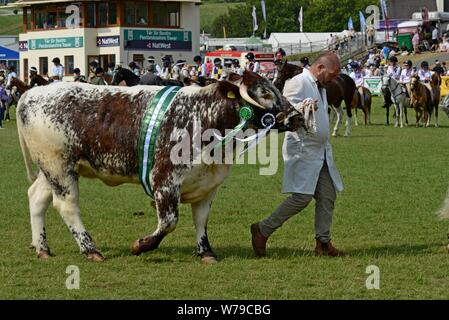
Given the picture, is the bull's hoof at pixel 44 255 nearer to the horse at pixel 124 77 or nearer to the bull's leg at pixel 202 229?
the bull's leg at pixel 202 229

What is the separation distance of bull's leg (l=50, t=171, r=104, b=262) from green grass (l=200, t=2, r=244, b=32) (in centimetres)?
12852

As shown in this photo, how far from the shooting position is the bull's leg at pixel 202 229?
34.8 feet

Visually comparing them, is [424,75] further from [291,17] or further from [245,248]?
[291,17]

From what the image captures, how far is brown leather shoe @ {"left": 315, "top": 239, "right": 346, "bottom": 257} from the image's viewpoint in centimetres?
1088

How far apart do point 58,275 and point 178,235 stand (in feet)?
9.13

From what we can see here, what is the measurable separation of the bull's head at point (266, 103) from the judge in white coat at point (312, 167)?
23cm

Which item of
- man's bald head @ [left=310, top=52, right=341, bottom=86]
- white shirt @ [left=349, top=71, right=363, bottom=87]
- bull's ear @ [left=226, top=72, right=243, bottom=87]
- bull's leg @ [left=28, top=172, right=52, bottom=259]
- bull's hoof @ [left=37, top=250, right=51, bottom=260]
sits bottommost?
bull's hoof @ [left=37, top=250, right=51, bottom=260]

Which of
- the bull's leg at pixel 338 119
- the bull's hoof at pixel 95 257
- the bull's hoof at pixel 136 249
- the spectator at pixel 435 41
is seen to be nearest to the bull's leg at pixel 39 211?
the bull's hoof at pixel 95 257

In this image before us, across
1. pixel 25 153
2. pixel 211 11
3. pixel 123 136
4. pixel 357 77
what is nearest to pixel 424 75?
pixel 357 77

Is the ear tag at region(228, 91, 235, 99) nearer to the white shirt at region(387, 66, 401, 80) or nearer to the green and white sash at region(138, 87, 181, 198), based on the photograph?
the green and white sash at region(138, 87, 181, 198)

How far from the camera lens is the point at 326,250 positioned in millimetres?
10891

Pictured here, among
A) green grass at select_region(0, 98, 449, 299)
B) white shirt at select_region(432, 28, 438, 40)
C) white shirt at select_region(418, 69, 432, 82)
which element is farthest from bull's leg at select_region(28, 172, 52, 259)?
white shirt at select_region(432, 28, 438, 40)

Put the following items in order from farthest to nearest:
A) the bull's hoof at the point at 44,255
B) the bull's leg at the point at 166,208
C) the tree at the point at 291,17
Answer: the tree at the point at 291,17
the bull's hoof at the point at 44,255
the bull's leg at the point at 166,208

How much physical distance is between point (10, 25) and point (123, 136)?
131470mm
